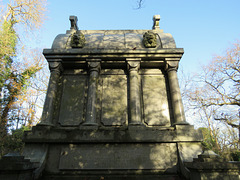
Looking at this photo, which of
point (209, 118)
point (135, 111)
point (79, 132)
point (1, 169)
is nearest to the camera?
point (1, 169)

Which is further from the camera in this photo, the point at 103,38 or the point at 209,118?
the point at 209,118

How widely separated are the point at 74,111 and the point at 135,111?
2688mm

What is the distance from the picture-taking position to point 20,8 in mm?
18391

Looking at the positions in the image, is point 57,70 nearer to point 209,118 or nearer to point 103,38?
point 103,38

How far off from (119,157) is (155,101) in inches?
114

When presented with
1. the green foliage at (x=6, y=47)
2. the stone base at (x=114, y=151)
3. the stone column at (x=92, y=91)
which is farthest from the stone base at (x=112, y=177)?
the green foliage at (x=6, y=47)

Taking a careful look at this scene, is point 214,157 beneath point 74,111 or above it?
beneath

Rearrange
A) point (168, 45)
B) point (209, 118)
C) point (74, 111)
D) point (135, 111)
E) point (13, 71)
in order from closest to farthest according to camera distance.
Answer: point (135, 111) < point (74, 111) < point (168, 45) < point (13, 71) < point (209, 118)

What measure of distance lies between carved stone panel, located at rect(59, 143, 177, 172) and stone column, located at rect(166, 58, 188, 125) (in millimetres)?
1113

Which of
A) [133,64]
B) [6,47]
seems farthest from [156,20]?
[6,47]

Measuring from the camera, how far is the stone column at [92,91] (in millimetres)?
5980

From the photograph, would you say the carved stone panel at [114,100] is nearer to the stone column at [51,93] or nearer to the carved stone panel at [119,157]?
the carved stone panel at [119,157]

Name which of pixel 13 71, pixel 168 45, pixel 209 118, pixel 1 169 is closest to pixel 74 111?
pixel 1 169

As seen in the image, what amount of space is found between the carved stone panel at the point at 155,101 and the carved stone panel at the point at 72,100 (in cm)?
289
